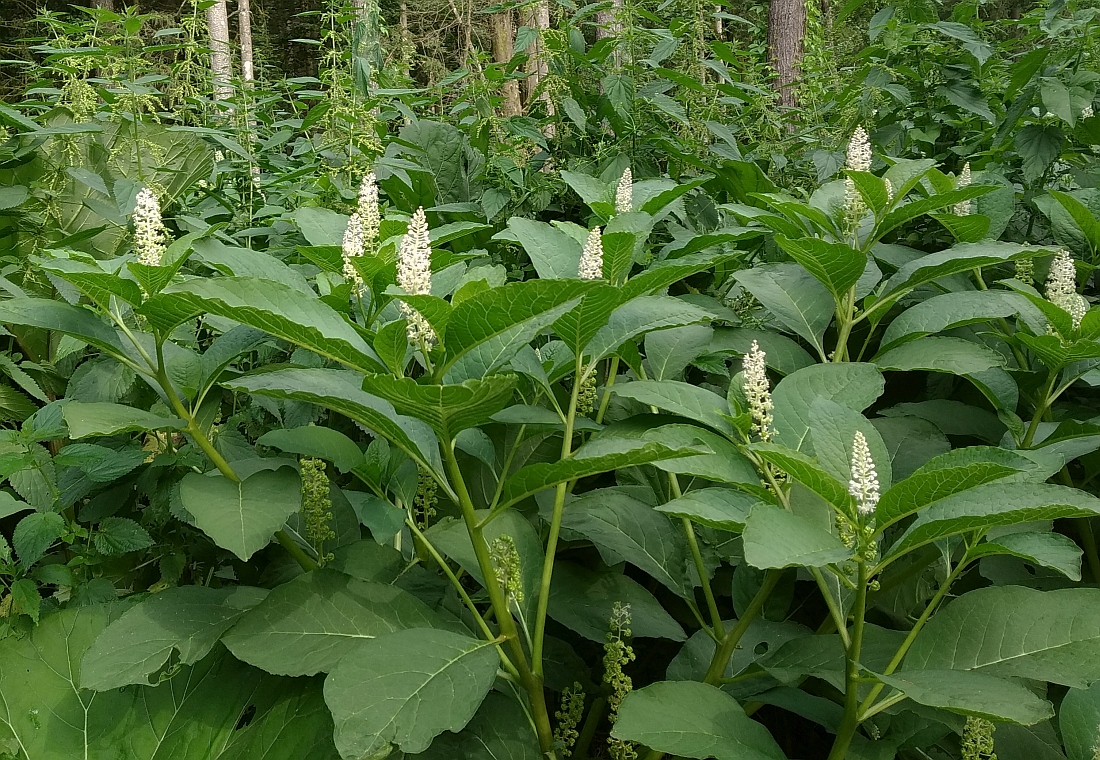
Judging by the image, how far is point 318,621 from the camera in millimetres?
1354

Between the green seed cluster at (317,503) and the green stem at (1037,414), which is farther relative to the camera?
the green stem at (1037,414)

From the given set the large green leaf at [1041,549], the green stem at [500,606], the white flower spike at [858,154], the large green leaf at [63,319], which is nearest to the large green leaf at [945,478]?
the large green leaf at [1041,549]

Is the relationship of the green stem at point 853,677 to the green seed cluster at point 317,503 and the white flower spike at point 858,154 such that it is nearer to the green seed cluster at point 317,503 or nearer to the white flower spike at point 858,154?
the green seed cluster at point 317,503

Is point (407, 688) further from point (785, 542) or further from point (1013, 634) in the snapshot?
point (1013, 634)

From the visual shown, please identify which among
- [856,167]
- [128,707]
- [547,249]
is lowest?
[128,707]

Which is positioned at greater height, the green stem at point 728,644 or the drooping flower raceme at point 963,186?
the drooping flower raceme at point 963,186

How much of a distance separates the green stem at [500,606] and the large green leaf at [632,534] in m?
0.26

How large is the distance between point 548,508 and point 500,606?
0.32 metres

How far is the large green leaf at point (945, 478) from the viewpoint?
98 cm

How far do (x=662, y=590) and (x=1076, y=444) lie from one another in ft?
3.13

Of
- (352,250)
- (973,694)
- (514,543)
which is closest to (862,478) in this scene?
(973,694)

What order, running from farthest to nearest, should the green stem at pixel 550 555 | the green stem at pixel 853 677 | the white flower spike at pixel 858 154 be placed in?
the white flower spike at pixel 858 154
the green stem at pixel 550 555
the green stem at pixel 853 677

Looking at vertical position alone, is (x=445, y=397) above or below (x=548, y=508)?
above

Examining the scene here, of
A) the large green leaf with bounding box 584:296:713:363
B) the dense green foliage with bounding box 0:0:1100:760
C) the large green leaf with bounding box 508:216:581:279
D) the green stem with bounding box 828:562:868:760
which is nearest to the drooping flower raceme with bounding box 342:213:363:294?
the dense green foliage with bounding box 0:0:1100:760
